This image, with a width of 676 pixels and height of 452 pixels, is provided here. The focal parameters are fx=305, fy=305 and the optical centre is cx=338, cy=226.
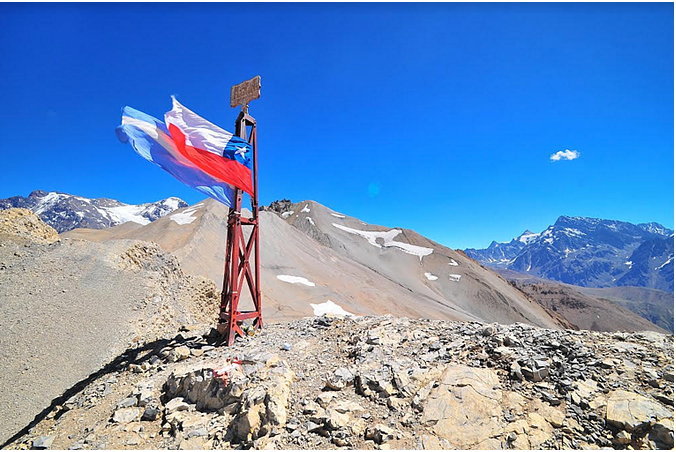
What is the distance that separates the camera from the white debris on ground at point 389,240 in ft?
309

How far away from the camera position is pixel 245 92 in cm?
1136

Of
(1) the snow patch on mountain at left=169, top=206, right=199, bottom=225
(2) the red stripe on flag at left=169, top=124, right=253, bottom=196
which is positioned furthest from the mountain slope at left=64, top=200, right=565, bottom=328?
(2) the red stripe on flag at left=169, top=124, right=253, bottom=196

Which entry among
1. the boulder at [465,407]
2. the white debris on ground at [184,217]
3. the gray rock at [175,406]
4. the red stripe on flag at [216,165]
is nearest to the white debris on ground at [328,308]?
the red stripe on flag at [216,165]

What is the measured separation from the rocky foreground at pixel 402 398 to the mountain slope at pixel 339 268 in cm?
2284

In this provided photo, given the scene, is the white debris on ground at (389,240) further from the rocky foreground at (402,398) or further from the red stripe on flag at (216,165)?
the rocky foreground at (402,398)

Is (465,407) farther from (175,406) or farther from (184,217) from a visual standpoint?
(184,217)

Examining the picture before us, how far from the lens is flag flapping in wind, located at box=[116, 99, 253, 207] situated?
360 inches

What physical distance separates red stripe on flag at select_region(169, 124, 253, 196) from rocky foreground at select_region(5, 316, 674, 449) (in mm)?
5596

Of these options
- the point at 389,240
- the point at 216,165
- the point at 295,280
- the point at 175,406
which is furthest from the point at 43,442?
the point at 389,240

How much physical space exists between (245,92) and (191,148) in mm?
3234

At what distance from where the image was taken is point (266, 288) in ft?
128

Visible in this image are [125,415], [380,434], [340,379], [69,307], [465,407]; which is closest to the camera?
[380,434]

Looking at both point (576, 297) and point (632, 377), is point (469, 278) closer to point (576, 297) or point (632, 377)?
point (632, 377)

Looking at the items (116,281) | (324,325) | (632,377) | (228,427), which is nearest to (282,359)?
(228,427)
